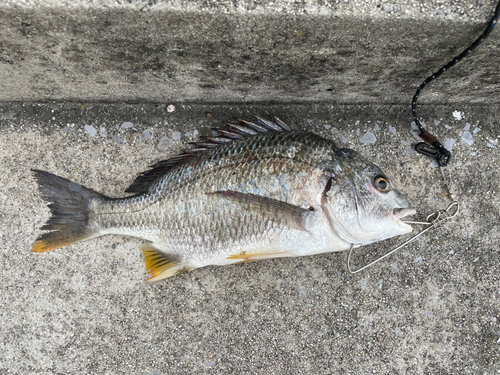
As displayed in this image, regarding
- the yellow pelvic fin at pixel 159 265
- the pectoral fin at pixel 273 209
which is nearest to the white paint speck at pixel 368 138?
the pectoral fin at pixel 273 209

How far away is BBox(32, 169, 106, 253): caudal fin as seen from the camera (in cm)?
208

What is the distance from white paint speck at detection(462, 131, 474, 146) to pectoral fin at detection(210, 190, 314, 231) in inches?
53.9

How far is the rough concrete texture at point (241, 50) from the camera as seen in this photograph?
5.16ft

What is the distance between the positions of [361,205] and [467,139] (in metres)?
1.15

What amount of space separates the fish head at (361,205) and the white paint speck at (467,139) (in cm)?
89

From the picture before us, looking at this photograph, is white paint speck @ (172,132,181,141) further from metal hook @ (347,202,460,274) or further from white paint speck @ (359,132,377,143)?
metal hook @ (347,202,460,274)

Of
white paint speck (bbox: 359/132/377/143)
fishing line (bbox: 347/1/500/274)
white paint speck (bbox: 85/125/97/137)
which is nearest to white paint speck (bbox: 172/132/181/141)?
white paint speck (bbox: 85/125/97/137)

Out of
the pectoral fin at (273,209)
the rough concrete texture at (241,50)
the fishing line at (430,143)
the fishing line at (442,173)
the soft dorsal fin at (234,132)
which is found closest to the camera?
the rough concrete texture at (241,50)

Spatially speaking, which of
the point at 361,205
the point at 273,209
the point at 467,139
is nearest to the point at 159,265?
the point at 273,209

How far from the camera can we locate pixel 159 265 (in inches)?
81.9

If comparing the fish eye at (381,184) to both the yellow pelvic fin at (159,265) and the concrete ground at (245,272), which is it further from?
the yellow pelvic fin at (159,265)

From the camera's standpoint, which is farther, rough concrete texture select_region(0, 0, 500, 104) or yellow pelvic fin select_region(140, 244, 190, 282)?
yellow pelvic fin select_region(140, 244, 190, 282)

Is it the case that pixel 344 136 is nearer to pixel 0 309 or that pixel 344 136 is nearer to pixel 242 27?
pixel 242 27

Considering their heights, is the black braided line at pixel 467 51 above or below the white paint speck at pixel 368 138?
above
